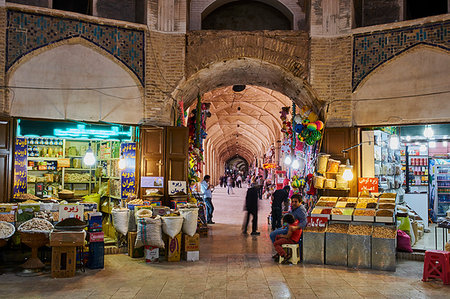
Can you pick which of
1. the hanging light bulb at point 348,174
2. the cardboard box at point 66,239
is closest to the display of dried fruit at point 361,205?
the hanging light bulb at point 348,174

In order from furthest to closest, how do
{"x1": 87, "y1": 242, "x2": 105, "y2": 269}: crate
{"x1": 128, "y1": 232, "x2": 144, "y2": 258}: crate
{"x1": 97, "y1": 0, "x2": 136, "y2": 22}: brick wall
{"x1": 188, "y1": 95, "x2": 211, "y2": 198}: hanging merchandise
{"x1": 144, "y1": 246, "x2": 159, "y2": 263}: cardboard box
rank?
{"x1": 188, "y1": 95, "x2": 211, "y2": 198}: hanging merchandise
{"x1": 97, "y1": 0, "x2": 136, "y2": 22}: brick wall
{"x1": 128, "y1": 232, "x2": 144, "y2": 258}: crate
{"x1": 144, "y1": 246, "x2": 159, "y2": 263}: cardboard box
{"x1": 87, "y1": 242, "x2": 105, "y2": 269}: crate

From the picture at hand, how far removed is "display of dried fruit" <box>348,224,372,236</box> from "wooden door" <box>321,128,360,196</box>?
1951 millimetres

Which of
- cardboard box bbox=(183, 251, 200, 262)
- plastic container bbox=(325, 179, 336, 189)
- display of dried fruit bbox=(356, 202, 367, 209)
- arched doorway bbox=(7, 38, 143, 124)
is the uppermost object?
arched doorway bbox=(7, 38, 143, 124)

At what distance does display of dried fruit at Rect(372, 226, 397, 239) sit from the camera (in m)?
6.82

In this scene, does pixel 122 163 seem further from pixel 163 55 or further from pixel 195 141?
pixel 195 141

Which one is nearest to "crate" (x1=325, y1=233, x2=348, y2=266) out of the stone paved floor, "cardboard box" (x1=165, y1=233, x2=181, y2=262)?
the stone paved floor

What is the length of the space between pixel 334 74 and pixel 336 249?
4006 millimetres

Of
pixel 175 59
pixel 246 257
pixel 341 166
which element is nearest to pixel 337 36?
pixel 341 166

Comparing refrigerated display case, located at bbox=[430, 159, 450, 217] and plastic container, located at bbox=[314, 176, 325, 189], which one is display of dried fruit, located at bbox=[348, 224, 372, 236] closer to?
plastic container, located at bbox=[314, 176, 325, 189]

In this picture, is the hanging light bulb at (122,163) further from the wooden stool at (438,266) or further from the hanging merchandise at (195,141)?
the wooden stool at (438,266)

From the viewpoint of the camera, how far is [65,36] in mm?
8461

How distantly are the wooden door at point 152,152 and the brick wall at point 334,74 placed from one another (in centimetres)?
363

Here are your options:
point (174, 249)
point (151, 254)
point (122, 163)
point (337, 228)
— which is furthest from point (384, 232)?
point (122, 163)

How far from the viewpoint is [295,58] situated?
374 inches
